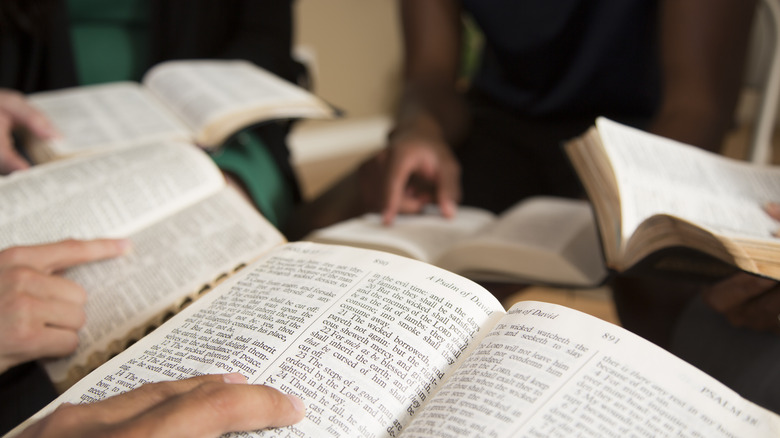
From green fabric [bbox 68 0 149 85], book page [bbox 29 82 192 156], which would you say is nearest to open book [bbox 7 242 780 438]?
book page [bbox 29 82 192 156]

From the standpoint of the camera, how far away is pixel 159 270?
1.65 feet

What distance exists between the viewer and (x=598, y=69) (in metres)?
0.98

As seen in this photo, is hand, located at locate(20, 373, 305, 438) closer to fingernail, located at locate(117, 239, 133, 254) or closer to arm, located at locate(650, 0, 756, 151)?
fingernail, located at locate(117, 239, 133, 254)

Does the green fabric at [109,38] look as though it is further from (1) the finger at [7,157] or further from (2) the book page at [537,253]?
(2) the book page at [537,253]

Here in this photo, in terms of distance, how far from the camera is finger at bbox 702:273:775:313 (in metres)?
0.45

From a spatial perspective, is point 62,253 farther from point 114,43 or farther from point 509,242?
point 114,43

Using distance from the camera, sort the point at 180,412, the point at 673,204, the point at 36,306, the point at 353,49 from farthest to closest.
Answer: the point at 353,49, the point at 673,204, the point at 36,306, the point at 180,412

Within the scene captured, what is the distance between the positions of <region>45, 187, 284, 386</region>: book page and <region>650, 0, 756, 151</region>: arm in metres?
0.61

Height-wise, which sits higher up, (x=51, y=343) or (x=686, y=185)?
(x=686, y=185)

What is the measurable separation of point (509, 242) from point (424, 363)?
12.6 inches

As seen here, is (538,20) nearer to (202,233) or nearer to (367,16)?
(202,233)

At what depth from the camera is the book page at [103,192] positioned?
0.55 m

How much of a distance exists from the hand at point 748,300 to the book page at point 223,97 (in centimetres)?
57

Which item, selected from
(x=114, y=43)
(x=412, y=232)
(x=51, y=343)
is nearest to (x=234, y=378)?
(x=51, y=343)
